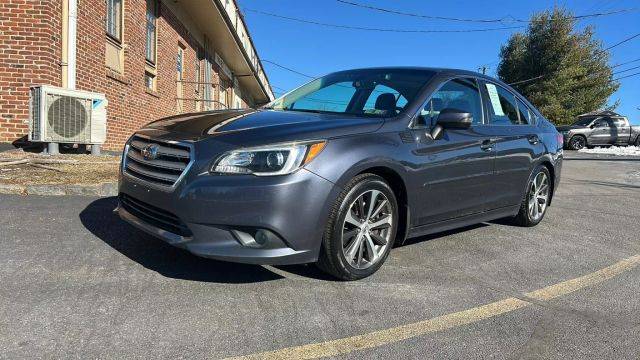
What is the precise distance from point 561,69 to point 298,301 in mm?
36260

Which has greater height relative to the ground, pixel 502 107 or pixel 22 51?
pixel 22 51

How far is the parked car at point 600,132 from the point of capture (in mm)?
24719

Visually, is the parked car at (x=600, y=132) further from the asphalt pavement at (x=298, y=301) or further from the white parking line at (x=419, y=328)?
the white parking line at (x=419, y=328)

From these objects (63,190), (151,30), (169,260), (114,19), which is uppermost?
(151,30)

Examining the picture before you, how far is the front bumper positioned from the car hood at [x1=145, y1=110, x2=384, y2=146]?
0.29m

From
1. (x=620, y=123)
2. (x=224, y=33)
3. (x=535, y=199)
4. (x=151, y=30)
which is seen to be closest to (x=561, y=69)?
(x=620, y=123)

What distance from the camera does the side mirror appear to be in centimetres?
420

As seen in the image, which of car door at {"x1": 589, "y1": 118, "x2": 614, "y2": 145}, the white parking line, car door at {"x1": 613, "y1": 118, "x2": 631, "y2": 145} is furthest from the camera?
car door at {"x1": 613, "y1": 118, "x2": 631, "y2": 145}

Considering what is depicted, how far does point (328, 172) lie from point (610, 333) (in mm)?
1920

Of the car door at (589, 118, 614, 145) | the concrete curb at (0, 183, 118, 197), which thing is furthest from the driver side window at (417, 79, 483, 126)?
the car door at (589, 118, 614, 145)

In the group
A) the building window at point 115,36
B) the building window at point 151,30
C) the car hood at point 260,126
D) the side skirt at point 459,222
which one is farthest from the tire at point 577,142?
the car hood at point 260,126

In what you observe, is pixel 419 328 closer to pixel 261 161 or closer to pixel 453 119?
pixel 261 161

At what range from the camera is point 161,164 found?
11.7ft

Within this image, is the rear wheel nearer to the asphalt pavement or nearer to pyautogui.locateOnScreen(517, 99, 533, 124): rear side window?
pyautogui.locateOnScreen(517, 99, 533, 124): rear side window
